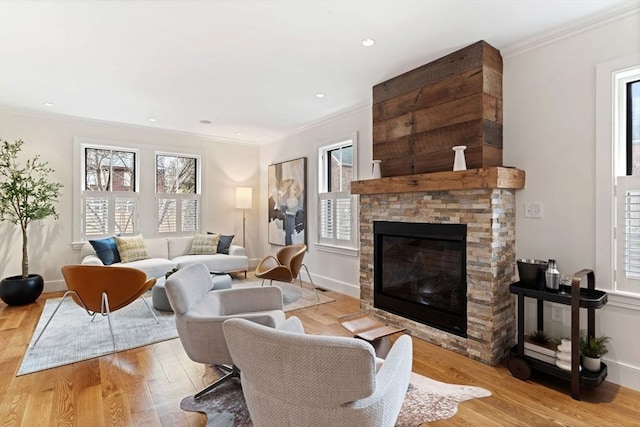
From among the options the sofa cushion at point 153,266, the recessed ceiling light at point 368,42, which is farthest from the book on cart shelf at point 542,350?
the sofa cushion at point 153,266

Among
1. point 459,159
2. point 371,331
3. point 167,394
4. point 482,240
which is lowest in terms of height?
point 167,394

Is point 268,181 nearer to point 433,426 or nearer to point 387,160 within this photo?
point 387,160

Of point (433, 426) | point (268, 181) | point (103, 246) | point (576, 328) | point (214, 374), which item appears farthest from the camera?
point (268, 181)

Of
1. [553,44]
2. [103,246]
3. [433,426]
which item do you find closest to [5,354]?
[103,246]

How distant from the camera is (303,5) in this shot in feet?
7.47

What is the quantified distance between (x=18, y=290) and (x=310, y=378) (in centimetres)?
474

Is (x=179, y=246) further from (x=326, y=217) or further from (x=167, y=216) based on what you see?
(x=326, y=217)

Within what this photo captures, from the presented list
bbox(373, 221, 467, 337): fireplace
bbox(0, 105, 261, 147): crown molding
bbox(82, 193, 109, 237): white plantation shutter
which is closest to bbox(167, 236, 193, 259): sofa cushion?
bbox(82, 193, 109, 237): white plantation shutter

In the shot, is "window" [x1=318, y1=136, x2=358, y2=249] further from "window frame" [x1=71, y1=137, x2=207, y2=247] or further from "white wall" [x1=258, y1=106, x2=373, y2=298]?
"window frame" [x1=71, y1=137, x2=207, y2=247]

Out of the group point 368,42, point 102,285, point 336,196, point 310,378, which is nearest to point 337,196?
point 336,196

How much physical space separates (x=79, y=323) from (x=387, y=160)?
3.82m

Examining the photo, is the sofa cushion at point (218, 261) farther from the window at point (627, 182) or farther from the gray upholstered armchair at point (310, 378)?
the window at point (627, 182)

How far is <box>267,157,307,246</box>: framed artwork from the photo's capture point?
219 inches

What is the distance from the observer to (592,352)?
2.28 metres
